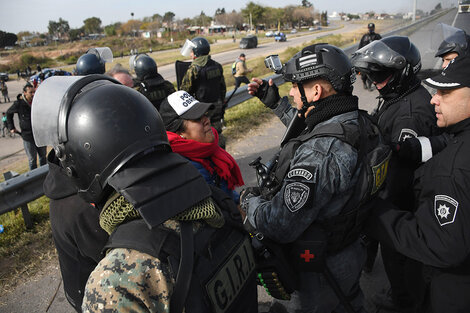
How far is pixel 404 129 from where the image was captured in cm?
274

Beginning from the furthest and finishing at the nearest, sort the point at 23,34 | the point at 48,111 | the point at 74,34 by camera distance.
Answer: the point at 23,34, the point at 74,34, the point at 48,111

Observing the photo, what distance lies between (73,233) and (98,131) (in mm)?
549

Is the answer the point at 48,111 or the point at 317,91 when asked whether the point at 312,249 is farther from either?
the point at 48,111

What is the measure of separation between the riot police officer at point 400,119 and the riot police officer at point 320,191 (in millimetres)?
755

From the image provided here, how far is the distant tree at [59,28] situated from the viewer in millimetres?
95938

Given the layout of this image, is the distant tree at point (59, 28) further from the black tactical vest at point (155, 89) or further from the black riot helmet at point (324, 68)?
the black riot helmet at point (324, 68)

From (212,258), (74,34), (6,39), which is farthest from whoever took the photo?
(74,34)

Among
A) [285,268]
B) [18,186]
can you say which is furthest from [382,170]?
[18,186]

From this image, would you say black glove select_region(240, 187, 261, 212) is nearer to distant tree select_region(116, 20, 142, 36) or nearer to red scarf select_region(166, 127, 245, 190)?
red scarf select_region(166, 127, 245, 190)

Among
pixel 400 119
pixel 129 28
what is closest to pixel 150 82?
pixel 400 119

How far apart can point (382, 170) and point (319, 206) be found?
0.49m

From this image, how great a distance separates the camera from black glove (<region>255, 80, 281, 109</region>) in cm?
312

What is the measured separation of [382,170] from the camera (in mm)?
1961

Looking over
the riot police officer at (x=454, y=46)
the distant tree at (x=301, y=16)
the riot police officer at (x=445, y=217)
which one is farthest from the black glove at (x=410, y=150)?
the distant tree at (x=301, y=16)
